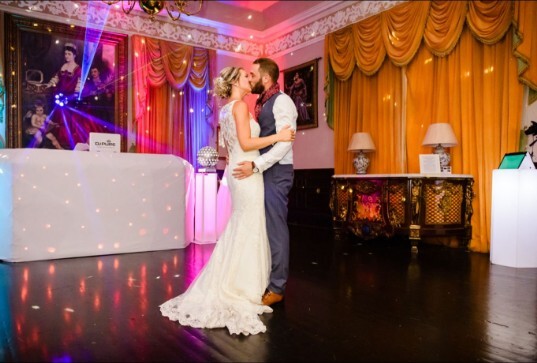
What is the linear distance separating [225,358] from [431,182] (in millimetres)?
3448

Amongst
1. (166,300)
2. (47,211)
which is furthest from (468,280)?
(47,211)

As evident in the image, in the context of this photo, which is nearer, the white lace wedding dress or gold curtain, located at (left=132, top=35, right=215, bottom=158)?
the white lace wedding dress

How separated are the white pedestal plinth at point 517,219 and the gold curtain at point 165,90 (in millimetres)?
4928

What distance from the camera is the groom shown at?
2.44m

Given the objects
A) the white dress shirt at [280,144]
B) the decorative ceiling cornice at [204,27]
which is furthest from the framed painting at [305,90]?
the white dress shirt at [280,144]

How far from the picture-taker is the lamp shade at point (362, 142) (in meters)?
5.51

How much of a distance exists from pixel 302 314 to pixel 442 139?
3017mm

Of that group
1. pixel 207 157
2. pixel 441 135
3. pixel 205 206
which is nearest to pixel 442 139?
pixel 441 135

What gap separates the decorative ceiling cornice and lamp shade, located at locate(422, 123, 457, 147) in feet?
6.62

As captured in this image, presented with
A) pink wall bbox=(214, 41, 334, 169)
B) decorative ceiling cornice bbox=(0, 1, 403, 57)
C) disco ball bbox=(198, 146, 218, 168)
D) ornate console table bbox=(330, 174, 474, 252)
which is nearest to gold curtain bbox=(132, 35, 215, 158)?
decorative ceiling cornice bbox=(0, 1, 403, 57)

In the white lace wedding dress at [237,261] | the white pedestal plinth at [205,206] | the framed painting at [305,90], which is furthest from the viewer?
the framed painting at [305,90]

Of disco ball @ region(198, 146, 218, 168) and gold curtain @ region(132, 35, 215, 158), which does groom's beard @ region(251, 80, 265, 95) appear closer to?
disco ball @ region(198, 146, 218, 168)

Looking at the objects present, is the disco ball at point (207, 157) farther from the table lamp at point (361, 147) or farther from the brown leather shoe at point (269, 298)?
the brown leather shoe at point (269, 298)

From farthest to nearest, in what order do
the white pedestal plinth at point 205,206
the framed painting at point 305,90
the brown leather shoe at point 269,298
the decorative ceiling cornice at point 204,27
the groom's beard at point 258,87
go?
1. the framed painting at point 305,90
2. the decorative ceiling cornice at point 204,27
3. the white pedestal plinth at point 205,206
4. the groom's beard at point 258,87
5. the brown leather shoe at point 269,298
